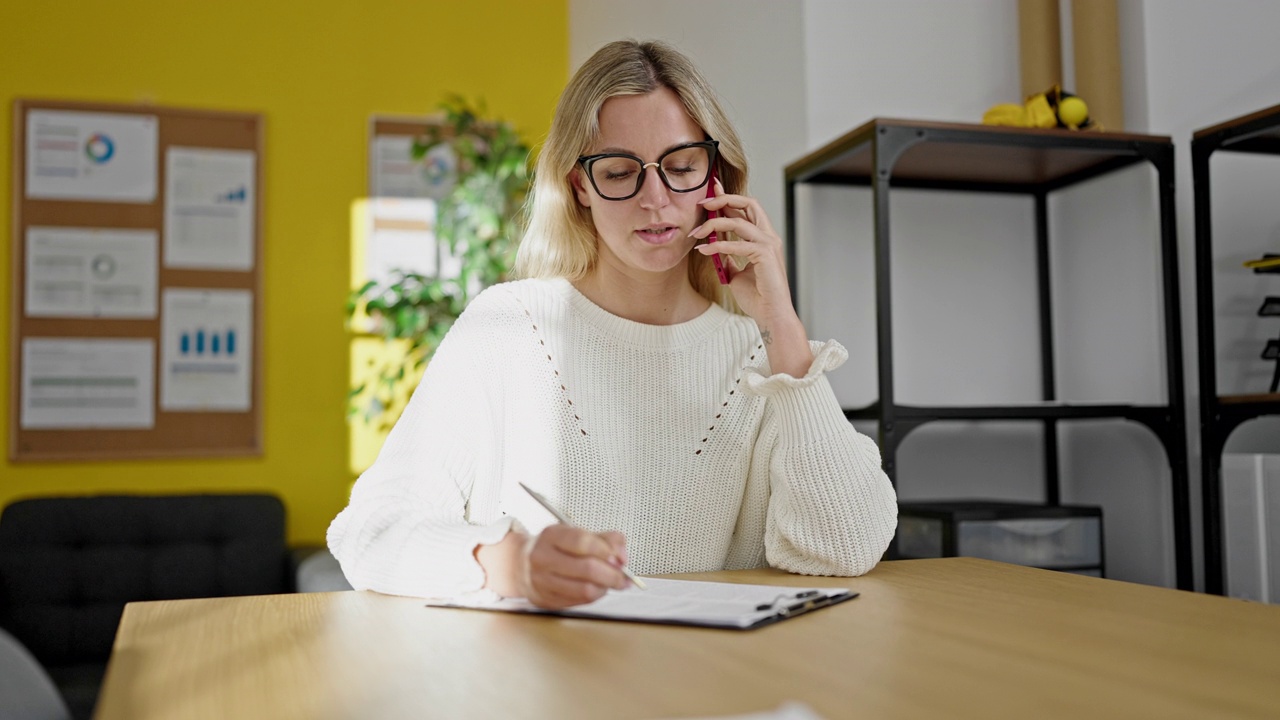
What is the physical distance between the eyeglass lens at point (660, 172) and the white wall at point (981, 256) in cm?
112

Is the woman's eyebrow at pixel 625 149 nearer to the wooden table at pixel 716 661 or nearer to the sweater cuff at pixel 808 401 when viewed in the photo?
the sweater cuff at pixel 808 401

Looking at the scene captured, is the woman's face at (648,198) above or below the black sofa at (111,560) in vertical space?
above

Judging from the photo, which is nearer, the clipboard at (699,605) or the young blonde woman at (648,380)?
the clipboard at (699,605)

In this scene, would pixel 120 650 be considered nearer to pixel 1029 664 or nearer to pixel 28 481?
pixel 1029 664

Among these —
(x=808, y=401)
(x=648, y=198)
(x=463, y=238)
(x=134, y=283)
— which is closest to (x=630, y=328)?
(x=648, y=198)

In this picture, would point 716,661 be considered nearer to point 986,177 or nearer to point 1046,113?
point 1046,113

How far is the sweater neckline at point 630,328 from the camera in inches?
60.0

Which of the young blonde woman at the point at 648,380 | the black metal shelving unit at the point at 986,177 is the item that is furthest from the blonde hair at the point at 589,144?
the black metal shelving unit at the point at 986,177

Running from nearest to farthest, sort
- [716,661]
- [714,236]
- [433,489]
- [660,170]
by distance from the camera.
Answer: [716,661], [433,489], [660,170], [714,236]

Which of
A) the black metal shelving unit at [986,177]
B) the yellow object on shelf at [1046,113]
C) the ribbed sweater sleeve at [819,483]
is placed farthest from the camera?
the yellow object on shelf at [1046,113]

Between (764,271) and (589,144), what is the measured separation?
29 centimetres

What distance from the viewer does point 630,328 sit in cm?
153

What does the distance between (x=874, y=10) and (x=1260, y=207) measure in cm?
91

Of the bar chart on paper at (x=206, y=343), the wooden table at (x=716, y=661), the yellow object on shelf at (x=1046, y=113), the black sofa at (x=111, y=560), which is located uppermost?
the yellow object on shelf at (x=1046, y=113)
